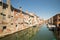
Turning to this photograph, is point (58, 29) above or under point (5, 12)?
under

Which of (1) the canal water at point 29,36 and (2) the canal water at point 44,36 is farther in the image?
(2) the canal water at point 44,36

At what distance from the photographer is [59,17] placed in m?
41.2

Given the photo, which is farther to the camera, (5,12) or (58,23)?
(58,23)

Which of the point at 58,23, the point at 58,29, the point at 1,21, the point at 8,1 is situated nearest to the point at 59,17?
the point at 58,23

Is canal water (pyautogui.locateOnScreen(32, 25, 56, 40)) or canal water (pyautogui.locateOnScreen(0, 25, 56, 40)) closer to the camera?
canal water (pyautogui.locateOnScreen(0, 25, 56, 40))

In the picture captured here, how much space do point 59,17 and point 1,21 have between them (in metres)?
27.8

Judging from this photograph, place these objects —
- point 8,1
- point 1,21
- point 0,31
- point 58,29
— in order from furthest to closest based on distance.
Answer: point 58,29 < point 8,1 < point 1,21 < point 0,31

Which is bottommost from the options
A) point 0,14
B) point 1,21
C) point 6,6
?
point 1,21

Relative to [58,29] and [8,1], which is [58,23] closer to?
[58,29]

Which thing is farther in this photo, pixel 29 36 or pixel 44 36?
pixel 44 36

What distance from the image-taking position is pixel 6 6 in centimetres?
2378

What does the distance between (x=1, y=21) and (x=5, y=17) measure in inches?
109

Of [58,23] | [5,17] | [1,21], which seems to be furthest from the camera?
[58,23]

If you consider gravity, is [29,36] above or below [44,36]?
above
